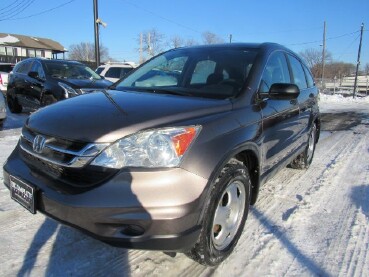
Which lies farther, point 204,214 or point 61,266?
point 61,266

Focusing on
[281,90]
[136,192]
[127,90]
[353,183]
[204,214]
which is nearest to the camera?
[136,192]

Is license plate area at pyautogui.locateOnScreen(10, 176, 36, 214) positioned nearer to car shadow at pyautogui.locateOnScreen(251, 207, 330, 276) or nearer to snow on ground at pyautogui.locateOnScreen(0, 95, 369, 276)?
snow on ground at pyautogui.locateOnScreen(0, 95, 369, 276)

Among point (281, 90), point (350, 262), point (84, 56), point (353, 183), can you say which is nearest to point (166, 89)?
point (281, 90)

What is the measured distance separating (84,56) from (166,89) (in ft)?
293

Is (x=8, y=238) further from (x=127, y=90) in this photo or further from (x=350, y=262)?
(x=350, y=262)

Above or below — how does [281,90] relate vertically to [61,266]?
above

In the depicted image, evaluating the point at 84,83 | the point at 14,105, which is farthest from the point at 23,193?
the point at 14,105

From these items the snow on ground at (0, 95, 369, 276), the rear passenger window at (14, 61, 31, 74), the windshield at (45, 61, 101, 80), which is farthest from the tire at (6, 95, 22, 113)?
the snow on ground at (0, 95, 369, 276)

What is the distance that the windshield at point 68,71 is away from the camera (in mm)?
9125

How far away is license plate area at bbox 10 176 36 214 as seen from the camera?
2.46 m

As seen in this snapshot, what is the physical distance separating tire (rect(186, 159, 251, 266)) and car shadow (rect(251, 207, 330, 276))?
0.47m

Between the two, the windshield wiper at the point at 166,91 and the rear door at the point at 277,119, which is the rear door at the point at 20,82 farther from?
the rear door at the point at 277,119

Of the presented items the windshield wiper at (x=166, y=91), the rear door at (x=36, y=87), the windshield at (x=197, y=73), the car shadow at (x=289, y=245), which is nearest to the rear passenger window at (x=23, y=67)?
the rear door at (x=36, y=87)

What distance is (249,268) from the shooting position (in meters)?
2.73
